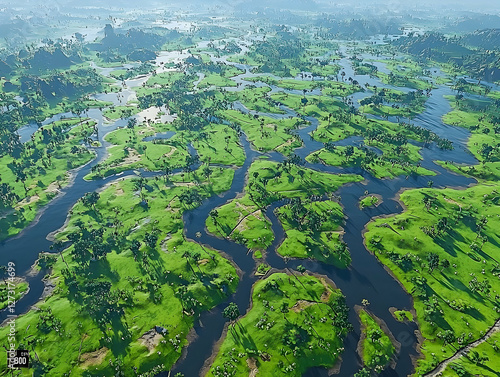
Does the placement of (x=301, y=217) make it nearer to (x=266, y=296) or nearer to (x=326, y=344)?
(x=266, y=296)

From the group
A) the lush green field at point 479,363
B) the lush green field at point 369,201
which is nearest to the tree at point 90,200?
the lush green field at point 369,201

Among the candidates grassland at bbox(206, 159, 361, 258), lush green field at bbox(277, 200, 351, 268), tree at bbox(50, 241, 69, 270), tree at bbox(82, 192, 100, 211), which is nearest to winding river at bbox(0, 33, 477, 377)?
lush green field at bbox(277, 200, 351, 268)

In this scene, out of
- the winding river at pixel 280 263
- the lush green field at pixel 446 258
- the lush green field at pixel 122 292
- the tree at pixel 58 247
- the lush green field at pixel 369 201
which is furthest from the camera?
the lush green field at pixel 369 201

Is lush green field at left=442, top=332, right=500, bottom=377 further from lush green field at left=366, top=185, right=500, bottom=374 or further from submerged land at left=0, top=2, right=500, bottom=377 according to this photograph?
lush green field at left=366, top=185, right=500, bottom=374

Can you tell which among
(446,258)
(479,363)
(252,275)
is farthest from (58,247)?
(446,258)

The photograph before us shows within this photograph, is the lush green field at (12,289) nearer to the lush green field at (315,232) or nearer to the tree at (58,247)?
the tree at (58,247)

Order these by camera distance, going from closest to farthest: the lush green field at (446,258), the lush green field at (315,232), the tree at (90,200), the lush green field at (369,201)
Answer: the lush green field at (446,258) → the lush green field at (315,232) → the tree at (90,200) → the lush green field at (369,201)

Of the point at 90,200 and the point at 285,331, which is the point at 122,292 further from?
the point at 90,200
